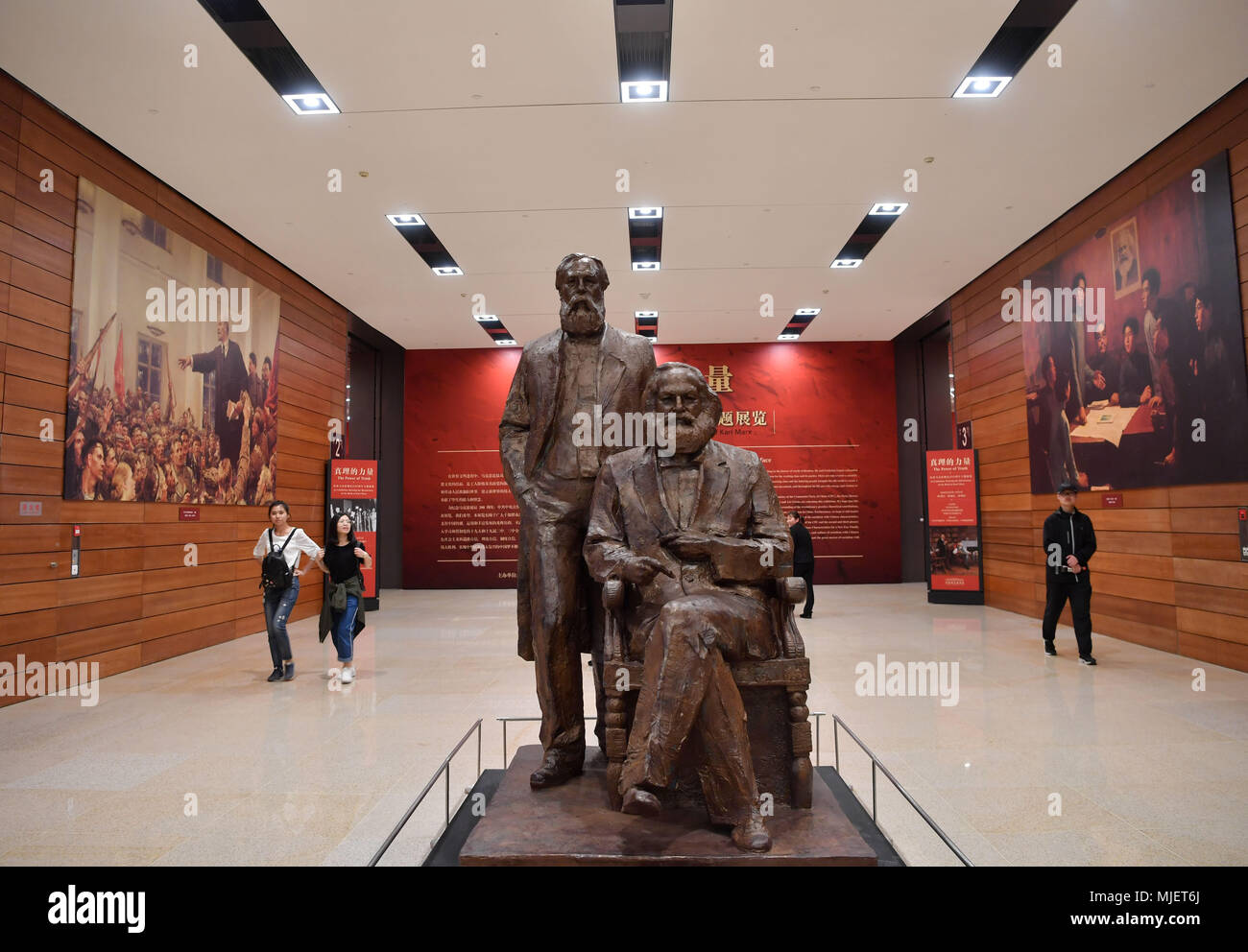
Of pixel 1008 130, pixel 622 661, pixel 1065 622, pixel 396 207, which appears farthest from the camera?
pixel 1065 622

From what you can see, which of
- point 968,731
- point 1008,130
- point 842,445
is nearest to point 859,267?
point 1008,130

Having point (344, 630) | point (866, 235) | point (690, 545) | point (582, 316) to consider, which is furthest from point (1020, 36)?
point (344, 630)

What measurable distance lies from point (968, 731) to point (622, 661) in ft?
11.5

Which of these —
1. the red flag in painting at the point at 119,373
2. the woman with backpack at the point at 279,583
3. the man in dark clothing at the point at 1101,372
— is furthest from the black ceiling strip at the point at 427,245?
the man in dark clothing at the point at 1101,372

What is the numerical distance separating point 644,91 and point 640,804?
21.5 feet

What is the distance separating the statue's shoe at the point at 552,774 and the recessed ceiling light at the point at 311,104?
655 cm

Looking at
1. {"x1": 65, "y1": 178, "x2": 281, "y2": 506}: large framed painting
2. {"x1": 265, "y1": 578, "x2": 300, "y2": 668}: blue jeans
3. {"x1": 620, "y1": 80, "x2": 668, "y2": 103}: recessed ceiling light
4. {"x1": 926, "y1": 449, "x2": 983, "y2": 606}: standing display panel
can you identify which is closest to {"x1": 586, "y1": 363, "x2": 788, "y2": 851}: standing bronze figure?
{"x1": 620, "y1": 80, "x2": 668, "y2": 103}: recessed ceiling light

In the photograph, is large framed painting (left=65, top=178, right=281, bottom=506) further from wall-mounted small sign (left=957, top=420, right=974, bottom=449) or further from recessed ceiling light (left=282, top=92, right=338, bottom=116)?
wall-mounted small sign (left=957, top=420, right=974, bottom=449)

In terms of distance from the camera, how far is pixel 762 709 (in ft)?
8.71

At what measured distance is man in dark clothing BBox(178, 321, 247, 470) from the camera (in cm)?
891

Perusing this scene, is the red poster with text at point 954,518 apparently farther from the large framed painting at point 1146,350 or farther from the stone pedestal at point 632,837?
the stone pedestal at point 632,837

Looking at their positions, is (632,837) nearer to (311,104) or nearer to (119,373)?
(311,104)

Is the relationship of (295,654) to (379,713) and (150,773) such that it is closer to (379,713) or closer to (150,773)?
(379,713)
